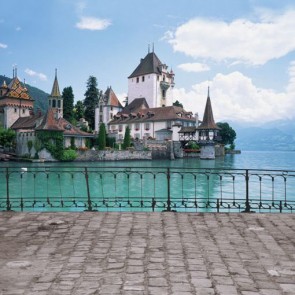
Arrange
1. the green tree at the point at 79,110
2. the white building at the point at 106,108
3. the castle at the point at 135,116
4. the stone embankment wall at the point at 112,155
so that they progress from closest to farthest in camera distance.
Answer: the stone embankment wall at the point at 112,155, the castle at the point at 135,116, the white building at the point at 106,108, the green tree at the point at 79,110

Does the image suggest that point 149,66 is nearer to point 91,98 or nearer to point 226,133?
point 91,98

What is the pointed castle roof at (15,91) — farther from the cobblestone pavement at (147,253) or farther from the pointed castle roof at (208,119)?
the cobblestone pavement at (147,253)

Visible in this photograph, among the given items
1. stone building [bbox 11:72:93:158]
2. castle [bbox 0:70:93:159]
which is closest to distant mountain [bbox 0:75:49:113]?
castle [bbox 0:70:93:159]

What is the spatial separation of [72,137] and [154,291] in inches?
2168

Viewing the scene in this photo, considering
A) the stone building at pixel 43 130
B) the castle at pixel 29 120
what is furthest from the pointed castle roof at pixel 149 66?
the stone building at pixel 43 130

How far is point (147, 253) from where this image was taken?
554cm

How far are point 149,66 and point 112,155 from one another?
31.7 meters

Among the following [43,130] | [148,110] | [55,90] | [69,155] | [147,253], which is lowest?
[69,155]

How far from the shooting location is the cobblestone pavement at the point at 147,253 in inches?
170

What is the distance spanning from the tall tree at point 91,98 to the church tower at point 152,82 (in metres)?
8.51

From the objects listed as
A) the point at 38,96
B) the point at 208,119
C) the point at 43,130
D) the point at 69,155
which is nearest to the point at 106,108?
the point at 208,119

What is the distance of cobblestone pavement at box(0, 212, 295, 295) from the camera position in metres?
4.32

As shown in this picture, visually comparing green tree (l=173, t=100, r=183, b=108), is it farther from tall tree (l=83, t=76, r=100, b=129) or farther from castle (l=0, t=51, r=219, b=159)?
tall tree (l=83, t=76, r=100, b=129)

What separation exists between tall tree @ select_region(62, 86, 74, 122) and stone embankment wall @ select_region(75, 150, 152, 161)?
54.2ft
